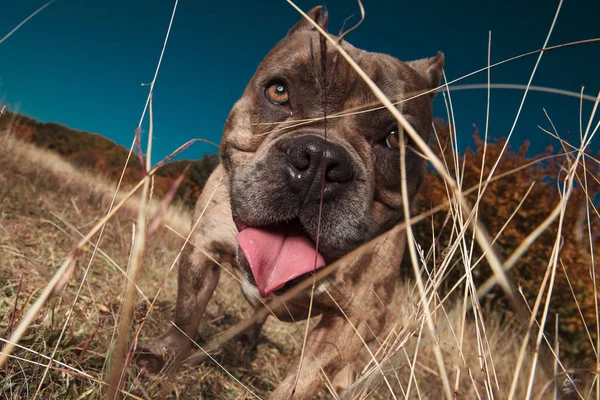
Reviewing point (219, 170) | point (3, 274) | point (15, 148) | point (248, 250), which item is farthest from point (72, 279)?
point (15, 148)

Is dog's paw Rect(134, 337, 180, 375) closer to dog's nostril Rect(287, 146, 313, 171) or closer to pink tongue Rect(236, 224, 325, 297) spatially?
pink tongue Rect(236, 224, 325, 297)

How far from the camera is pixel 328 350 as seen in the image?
2518 millimetres

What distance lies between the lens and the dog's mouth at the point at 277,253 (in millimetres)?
2082

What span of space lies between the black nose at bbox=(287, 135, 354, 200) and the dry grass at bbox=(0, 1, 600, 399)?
0.58 m

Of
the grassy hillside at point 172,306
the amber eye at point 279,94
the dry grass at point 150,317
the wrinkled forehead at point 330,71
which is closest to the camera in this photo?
the dry grass at point 150,317

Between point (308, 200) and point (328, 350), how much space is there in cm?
97

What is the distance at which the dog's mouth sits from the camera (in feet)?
6.83

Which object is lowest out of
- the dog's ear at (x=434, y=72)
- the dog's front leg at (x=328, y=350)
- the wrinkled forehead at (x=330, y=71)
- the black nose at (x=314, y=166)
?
the dog's front leg at (x=328, y=350)

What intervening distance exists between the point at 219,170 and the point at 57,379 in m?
1.78

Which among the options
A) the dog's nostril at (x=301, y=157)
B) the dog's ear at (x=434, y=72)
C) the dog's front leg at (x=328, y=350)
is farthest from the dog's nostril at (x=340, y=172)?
the dog's ear at (x=434, y=72)

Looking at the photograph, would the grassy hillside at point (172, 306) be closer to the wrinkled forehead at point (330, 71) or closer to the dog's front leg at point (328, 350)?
the dog's front leg at point (328, 350)

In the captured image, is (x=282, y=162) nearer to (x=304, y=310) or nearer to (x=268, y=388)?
(x=304, y=310)

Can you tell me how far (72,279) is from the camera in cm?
295

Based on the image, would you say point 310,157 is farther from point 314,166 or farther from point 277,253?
point 277,253
